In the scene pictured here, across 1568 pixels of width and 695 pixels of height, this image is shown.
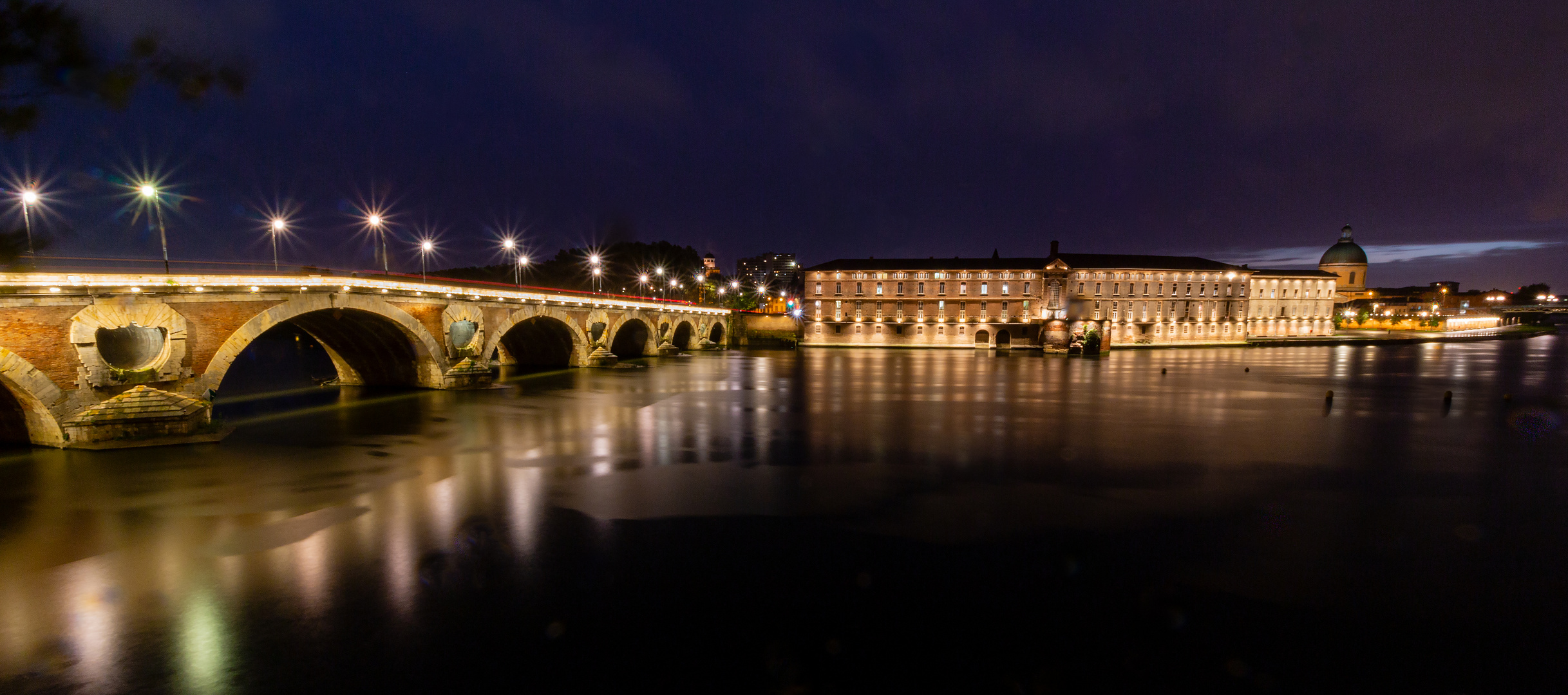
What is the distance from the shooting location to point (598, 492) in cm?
1525

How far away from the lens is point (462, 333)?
3488 centimetres

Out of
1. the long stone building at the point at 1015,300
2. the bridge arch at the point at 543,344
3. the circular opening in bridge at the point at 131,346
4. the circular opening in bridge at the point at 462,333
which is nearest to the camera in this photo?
the circular opening in bridge at the point at 131,346

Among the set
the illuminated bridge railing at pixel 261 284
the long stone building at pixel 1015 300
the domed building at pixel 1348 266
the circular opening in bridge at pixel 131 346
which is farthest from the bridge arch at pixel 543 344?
the domed building at pixel 1348 266

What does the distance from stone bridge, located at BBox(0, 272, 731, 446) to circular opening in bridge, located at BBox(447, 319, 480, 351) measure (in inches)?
2.2

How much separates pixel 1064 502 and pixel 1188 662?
23.7 ft

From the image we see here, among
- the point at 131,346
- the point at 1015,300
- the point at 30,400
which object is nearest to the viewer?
the point at 30,400

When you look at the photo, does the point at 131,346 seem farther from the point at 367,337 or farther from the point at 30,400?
the point at 367,337

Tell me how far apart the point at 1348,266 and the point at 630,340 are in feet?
519

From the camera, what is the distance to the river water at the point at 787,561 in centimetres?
767

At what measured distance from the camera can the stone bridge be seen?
17.1 m

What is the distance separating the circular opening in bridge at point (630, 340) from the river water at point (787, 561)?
165 feet

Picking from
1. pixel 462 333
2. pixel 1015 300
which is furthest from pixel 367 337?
pixel 1015 300

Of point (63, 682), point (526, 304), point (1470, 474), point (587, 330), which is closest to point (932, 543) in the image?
point (63, 682)

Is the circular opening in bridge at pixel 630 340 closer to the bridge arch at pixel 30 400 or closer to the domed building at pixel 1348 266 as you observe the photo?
the bridge arch at pixel 30 400
